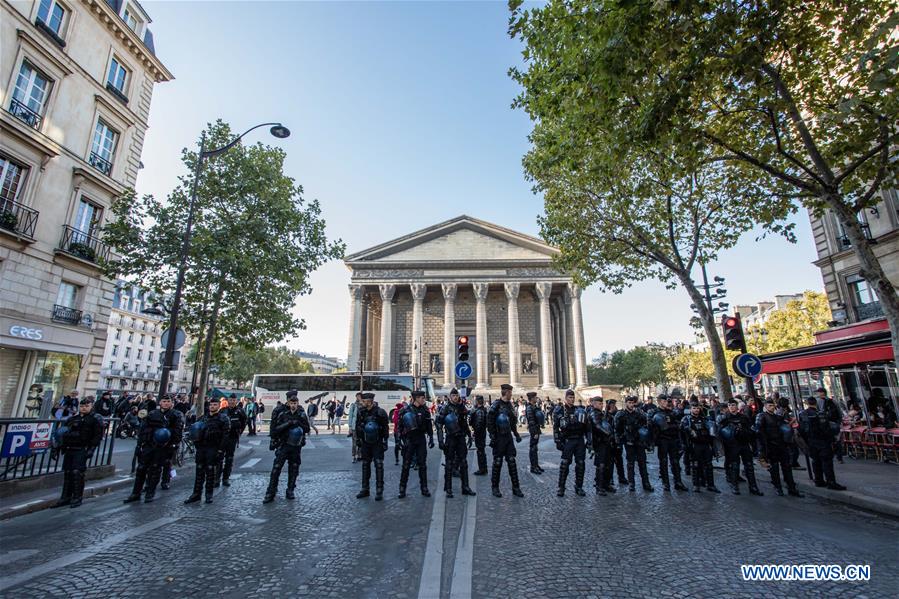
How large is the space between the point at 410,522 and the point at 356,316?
3773 cm

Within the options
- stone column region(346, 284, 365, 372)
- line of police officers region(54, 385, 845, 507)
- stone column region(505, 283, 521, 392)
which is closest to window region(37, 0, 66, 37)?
line of police officers region(54, 385, 845, 507)

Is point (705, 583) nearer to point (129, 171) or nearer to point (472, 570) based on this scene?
point (472, 570)

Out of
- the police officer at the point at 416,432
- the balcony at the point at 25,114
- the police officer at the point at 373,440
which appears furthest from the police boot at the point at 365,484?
the balcony at the point at 25,114

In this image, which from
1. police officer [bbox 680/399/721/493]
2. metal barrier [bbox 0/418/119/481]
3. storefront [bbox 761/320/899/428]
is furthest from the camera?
storefront [bbox 761/320/899/428]

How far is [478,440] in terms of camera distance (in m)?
8.30

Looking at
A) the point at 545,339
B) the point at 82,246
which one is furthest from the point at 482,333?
the point at 82,246

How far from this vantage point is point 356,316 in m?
42.2

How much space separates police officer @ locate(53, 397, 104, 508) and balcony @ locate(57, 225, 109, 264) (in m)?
10.4

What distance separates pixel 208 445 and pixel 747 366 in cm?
1119

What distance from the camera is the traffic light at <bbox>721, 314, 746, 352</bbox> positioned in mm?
10094

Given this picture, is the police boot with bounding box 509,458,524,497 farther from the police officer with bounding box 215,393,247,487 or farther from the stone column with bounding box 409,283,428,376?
the stone column with bounding box 409,283,428,376

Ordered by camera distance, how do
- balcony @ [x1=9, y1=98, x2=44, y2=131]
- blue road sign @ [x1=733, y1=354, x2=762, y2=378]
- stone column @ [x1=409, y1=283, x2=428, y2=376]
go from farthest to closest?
stone column @ [x1=409, y1=283, x2=428, y2=376]
balcony @ [x1=9, y1=98, x2=44, y2=131]
blue road sign @ [x1=733, y1=354, x2=762, y2=378]

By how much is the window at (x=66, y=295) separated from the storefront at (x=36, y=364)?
3.20 ft

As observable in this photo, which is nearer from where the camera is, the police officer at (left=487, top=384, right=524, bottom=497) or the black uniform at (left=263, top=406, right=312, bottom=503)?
the black uniform at (left=263, top=406, right=312, bottom=503)
